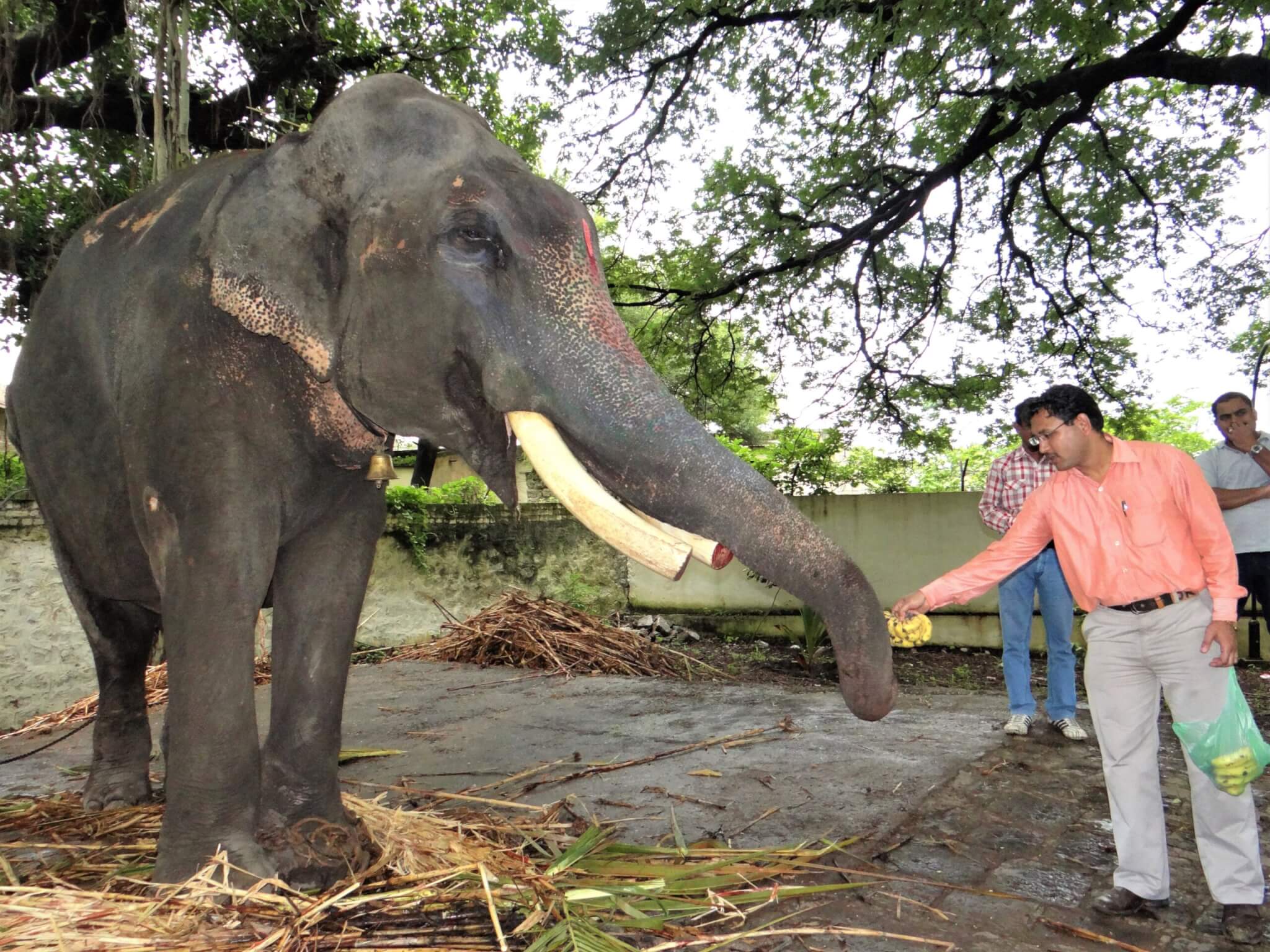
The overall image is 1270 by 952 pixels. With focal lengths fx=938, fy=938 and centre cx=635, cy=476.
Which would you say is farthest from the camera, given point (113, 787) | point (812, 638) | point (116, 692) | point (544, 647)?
point (812, 638)

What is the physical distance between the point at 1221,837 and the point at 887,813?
105 centimetres

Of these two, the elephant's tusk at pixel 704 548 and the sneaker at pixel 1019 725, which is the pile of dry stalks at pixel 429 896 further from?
the sneaker at pixel 1019 725

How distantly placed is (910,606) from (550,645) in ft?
16.6

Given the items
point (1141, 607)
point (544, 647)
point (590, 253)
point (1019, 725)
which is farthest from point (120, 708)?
point (544, 647)

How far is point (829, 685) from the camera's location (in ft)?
23.6

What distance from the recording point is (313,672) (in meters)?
2.86

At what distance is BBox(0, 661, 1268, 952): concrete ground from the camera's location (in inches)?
99.9

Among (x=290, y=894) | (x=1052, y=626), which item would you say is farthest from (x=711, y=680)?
(x=290, y=894)

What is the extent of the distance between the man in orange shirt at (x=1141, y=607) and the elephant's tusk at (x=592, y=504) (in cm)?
109

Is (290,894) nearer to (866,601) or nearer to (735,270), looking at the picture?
(866,601)

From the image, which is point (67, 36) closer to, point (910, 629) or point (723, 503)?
point (723, 503)

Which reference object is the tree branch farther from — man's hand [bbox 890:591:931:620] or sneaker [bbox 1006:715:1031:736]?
sneaker [bbox 1006:715:1031:736]

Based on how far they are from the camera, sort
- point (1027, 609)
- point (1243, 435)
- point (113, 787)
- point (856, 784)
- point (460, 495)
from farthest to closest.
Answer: point (460, 495) → point (1243, 435) → point (1027, 609) → point (856, 784) → point (113, 787)

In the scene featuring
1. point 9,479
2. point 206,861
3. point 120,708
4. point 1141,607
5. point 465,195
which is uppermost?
point 465,195
